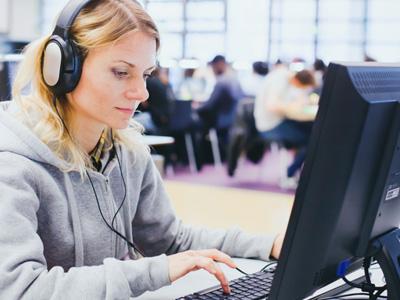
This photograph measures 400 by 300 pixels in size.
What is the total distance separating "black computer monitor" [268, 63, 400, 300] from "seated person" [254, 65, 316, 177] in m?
4.67

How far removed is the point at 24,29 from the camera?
424 inches

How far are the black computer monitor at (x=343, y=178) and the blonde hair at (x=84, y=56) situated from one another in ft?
1.62

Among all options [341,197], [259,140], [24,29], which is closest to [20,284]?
[341,197]

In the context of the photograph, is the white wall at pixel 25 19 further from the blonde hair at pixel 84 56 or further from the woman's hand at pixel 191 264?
the woman's hand at pixel 191 264

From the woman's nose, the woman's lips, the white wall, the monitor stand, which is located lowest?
the white wall

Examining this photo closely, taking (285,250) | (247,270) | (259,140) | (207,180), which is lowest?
(207,180)

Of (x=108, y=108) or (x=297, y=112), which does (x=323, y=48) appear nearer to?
(x=297, y=112)

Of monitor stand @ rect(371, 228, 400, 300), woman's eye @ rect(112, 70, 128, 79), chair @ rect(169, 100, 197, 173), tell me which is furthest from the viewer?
chair @ rect(169, 100, 197, 173)

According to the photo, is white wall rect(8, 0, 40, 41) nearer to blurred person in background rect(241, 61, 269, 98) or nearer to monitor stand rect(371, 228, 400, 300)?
blurred person in background rect(241, 61, 269, 98)

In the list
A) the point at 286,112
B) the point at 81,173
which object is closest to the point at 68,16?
the point at 81,173

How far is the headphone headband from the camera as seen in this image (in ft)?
3.84

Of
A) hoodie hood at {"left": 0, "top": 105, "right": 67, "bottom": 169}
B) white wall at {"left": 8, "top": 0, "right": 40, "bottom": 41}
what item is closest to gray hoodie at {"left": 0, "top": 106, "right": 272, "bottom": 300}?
hoodie hood at {"left": 0, "top": 105, "right": 67, "bottom": 169}

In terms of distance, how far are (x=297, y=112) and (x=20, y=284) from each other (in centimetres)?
475

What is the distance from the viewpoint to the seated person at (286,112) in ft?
18.4
